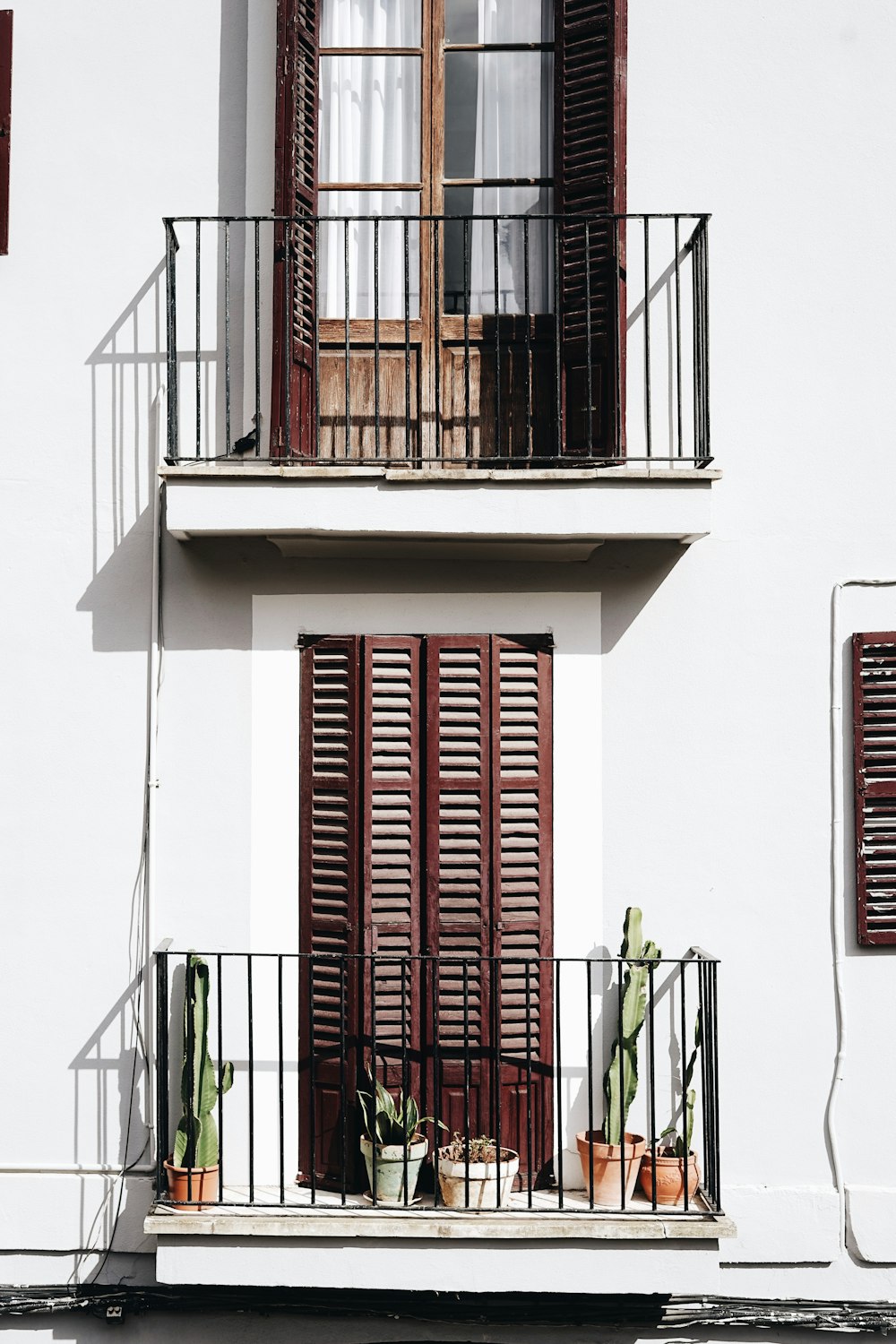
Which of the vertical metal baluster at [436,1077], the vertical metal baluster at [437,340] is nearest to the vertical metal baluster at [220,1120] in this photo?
the vertical metal baluster at [436,1077]

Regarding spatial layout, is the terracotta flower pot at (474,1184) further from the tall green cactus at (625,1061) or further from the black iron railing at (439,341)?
the black iron railing at (439,341)

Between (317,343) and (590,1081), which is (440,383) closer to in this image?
(317,343)

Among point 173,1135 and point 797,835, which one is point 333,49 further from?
point 173,1135

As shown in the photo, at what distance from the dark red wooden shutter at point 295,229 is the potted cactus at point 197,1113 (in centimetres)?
261

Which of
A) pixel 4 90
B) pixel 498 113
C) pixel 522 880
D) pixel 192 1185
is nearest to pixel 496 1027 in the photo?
pixel 522 880

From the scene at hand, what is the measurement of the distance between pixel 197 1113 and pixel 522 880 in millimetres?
1846

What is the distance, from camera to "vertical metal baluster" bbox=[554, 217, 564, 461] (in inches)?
242

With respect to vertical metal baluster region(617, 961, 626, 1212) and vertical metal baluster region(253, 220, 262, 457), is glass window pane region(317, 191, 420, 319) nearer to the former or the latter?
vertical metal baluster region(253, 220, 262, 457)

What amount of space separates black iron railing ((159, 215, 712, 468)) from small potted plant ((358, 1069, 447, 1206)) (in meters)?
2.97

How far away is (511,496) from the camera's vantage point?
19.6ft

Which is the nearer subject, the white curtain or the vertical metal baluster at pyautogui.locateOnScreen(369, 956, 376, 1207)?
the vertical metal baluster at pyautogui.locateOnScreen(369, 956, 376, 1207)

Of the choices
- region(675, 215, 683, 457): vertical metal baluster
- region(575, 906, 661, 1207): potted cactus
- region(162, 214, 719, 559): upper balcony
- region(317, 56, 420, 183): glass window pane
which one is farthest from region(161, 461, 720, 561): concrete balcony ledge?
region(575, 906, 661, 1207): potted cactus

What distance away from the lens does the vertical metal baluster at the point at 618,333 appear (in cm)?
621

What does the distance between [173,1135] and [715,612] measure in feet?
12.0
